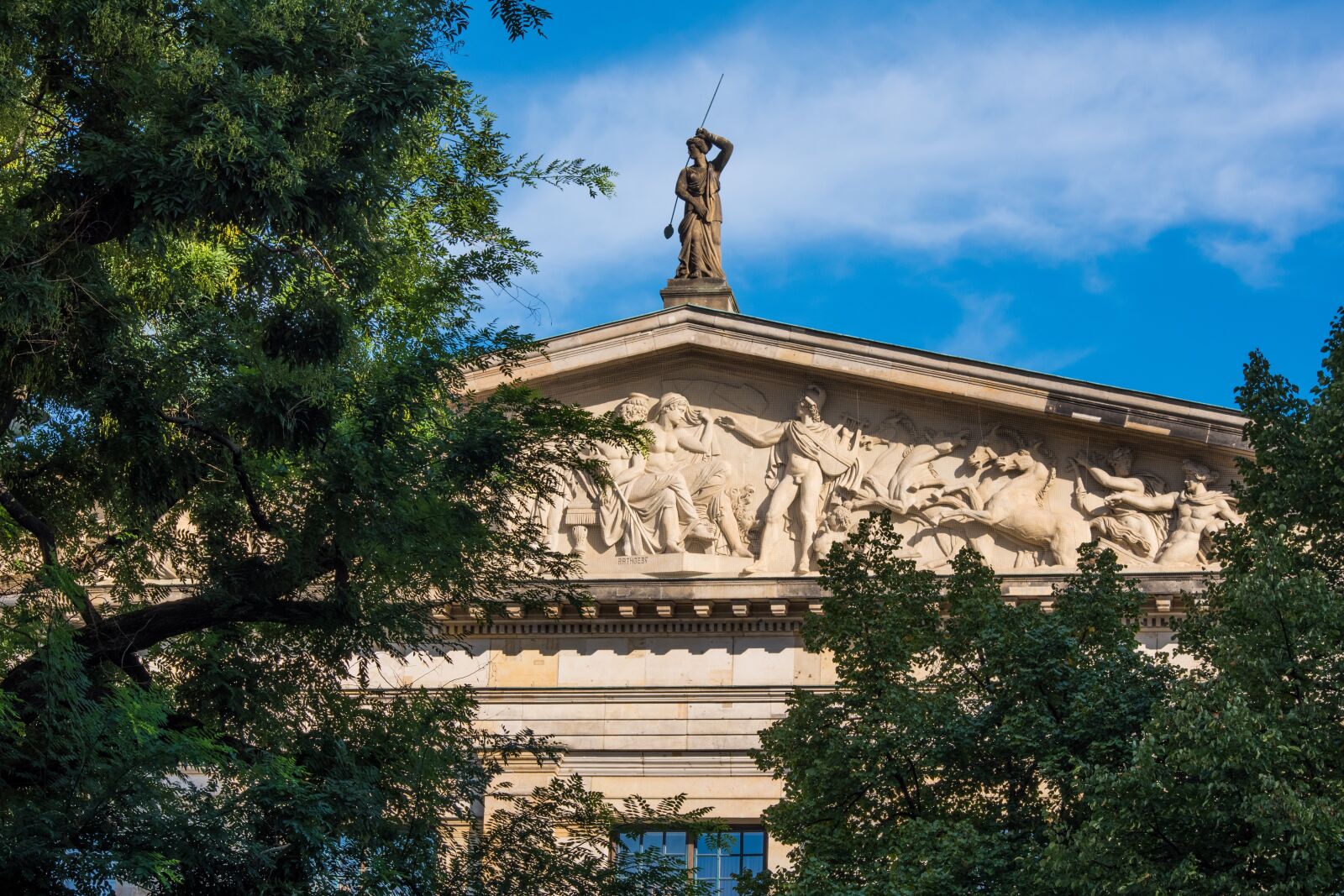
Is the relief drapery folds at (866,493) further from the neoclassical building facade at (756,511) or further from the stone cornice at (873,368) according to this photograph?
the stone cornice at (873,368)

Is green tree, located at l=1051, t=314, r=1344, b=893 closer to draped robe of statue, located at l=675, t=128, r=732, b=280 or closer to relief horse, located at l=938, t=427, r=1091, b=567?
relief horse, located at l=938, t=427, r=1091, b=567

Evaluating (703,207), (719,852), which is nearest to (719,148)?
(703,207)

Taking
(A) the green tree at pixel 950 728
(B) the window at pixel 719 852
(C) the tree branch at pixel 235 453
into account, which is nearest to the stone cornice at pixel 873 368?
(B) the window at pixel 719 852

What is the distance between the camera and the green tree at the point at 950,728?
50.6 ft

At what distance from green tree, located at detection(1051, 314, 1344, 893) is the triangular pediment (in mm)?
8372

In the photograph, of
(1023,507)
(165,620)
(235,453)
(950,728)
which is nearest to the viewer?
(235,453)

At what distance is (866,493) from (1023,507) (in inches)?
69.1

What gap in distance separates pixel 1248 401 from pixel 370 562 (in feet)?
22.5

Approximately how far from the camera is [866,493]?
79.8 ft

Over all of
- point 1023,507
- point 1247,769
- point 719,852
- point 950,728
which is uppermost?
point 1023,507

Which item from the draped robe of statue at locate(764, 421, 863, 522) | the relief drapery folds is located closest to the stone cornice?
the relief drapery folds

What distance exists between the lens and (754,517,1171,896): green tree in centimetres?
1542

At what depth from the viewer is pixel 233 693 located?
1605 centimetres

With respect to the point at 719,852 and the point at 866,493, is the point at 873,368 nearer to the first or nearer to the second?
the point at 866,493
